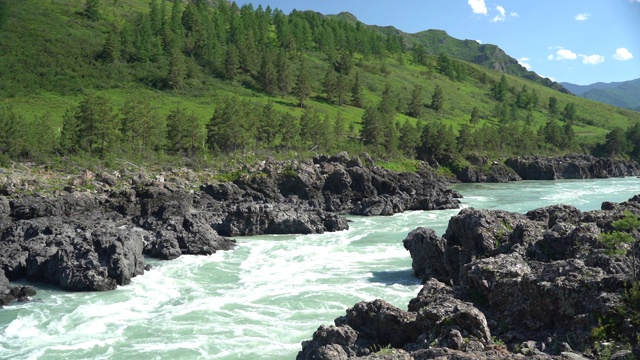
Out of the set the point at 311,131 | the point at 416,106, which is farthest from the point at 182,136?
the point at 416,106

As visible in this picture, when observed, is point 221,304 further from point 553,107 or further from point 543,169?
point 553,107

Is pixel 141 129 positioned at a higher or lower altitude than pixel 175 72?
lower

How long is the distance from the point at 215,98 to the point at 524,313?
106962 mm

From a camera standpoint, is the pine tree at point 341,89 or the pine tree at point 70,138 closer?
the pine tree at point 70,138

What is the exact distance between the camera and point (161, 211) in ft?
167

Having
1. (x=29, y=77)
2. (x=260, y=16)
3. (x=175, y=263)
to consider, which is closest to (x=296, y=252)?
(x=175, y=263)

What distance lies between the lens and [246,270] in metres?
36.5

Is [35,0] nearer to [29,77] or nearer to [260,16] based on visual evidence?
[29,77]

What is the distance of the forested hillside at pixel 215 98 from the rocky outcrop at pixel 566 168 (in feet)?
22.4

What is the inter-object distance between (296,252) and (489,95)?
174 m

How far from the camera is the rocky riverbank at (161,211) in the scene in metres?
32.8

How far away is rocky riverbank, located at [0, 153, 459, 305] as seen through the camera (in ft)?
108

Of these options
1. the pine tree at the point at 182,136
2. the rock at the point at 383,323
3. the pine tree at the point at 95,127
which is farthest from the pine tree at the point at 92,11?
the rock at the point at 383,323

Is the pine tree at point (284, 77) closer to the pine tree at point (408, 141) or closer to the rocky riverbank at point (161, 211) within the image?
the pine tree at point (408, 141)
